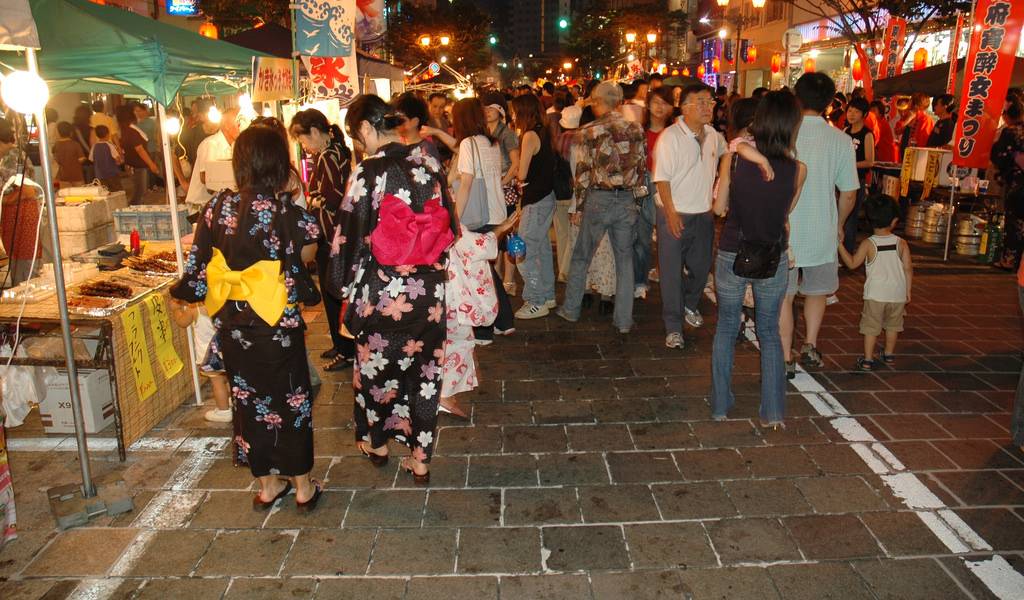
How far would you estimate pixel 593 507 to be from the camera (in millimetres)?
3803

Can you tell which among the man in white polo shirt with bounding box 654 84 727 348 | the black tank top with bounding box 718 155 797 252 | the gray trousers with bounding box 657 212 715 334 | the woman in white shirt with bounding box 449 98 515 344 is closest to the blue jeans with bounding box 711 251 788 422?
the black tank top with bounding box 718 155 797 252

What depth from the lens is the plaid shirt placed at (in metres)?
6.21

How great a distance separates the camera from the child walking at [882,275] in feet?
18.2

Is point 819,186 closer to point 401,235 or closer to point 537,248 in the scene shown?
point 537,248

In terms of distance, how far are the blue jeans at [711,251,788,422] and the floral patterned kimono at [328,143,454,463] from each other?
68.1 inches

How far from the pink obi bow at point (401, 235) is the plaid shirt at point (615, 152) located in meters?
2.84

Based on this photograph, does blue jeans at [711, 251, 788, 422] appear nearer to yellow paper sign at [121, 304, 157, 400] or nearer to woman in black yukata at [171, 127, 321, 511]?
woman in black yukata at [171, 127, 321, 511]

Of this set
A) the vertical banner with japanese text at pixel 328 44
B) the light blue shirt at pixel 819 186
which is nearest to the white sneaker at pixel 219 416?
the light blue shirt at pixel 819 186

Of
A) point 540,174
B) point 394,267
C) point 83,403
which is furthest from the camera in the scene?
point 540,174

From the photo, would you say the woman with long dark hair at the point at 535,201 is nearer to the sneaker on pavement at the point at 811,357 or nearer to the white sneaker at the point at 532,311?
the white sneaker at the point at 532,311

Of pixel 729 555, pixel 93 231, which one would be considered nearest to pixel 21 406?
pixel 93 231

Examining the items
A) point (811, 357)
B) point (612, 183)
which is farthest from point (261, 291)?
point (811, 357)

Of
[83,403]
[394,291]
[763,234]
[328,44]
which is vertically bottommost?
[83,403]

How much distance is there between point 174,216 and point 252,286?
5.66ft
